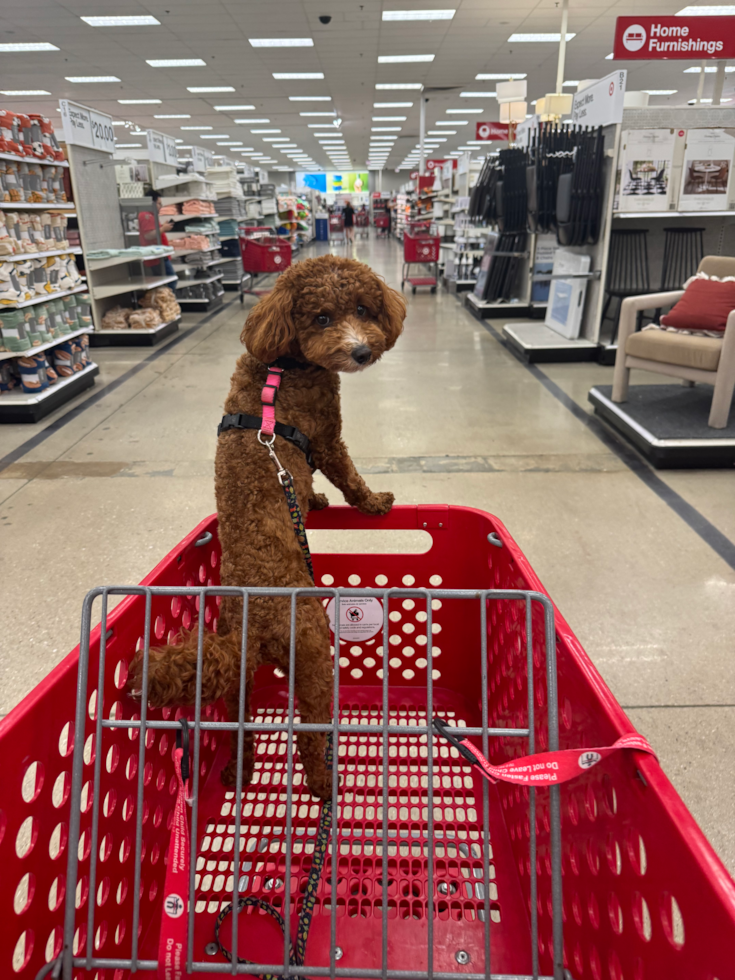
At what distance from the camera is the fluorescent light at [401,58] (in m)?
12.6

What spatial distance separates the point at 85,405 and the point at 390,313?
14.4 ft

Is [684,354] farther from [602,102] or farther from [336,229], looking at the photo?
[336,229]

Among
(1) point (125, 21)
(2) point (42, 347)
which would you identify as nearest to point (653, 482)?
(2) point (42, 347)

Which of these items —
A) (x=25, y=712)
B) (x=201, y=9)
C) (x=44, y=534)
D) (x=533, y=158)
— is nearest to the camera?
(x=25, y=712)

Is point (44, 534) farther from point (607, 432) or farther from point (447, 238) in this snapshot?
point (447, 238)

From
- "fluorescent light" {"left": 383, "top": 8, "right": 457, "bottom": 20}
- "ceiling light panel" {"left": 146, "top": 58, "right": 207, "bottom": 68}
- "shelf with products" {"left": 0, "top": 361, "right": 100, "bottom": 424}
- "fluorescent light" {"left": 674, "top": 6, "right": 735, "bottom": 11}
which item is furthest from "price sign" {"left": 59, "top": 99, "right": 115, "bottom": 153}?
"fluorescent light" {"left": 674, "top": 6, "right": 735, "bottom": 11}

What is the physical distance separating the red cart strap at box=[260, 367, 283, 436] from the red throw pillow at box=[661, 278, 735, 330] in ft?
10.9

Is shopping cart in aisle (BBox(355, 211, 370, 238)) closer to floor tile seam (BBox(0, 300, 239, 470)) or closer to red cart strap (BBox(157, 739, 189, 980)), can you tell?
floor tile seam (BBox(0, 300, 239, 470))

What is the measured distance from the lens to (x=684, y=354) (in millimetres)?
3771

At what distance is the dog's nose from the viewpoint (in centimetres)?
133

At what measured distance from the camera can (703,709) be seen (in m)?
1.87

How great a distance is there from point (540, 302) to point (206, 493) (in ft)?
21.0

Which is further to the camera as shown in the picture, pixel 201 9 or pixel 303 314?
pixel 201 9

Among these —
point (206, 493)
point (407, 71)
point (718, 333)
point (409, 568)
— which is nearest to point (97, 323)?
point (206, 493)
